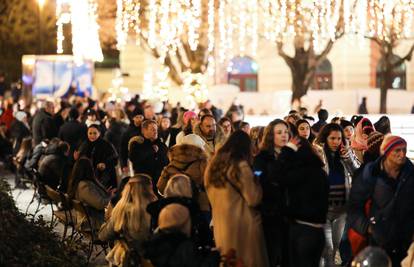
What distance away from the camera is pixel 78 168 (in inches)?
545

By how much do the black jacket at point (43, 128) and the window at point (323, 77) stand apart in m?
22.6

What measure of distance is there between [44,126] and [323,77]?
934 inches

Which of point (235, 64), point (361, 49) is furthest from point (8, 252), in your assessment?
point (235, 64)

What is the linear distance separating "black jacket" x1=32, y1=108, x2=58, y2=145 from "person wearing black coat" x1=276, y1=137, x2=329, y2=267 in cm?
1409

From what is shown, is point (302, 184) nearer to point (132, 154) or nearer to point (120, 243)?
point (120, 243)

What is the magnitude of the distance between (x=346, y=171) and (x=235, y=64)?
35.6 meters

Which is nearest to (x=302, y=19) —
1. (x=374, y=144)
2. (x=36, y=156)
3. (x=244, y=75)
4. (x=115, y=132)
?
(x=244, y=75)

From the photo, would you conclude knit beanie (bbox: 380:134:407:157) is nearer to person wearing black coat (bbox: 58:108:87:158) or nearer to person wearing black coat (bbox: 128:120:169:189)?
person wearing black coat (bbox: 128:120:169:189)

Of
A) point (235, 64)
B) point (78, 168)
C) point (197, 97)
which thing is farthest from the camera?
point (235, 64)

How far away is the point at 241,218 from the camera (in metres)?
9.96

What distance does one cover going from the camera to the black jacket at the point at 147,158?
49.7 feet

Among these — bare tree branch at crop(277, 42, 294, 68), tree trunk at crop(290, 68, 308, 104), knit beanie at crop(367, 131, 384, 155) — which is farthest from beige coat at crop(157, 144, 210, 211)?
bare tree branch at crop(277, 42, 294, 68)

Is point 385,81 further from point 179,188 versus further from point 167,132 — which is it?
point 179,188

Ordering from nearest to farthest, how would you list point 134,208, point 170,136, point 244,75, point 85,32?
point 134,208
point 170,136
point 85,32
point 244,75
